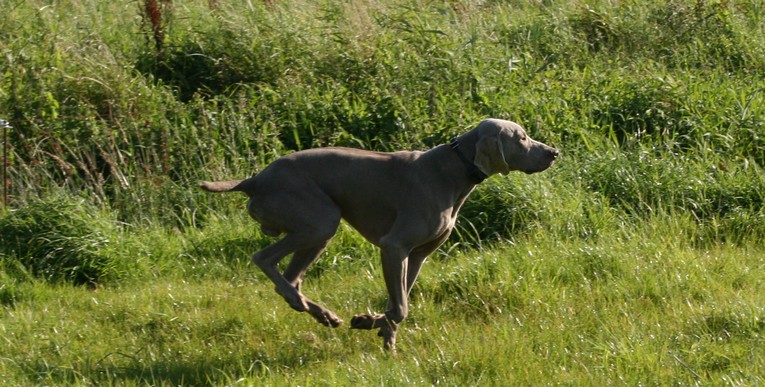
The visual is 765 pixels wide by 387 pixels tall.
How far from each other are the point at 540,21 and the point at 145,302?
5.25 meters

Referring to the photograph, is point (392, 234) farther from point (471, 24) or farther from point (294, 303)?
point (471, 24)

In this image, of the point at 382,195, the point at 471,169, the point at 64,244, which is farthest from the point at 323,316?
the point at 64,244

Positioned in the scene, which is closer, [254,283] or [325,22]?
[254,283]

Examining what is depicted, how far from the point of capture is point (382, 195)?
6.12 meters

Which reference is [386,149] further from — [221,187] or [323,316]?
[323,316]

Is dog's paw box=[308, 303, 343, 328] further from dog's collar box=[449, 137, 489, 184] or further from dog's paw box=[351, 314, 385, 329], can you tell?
dog's collar box=[449, 137, 489, 184]

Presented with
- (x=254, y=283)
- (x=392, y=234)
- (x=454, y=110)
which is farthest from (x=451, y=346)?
(x=454, y=110)

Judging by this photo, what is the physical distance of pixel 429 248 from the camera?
6.32m

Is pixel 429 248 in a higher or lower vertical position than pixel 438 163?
lower

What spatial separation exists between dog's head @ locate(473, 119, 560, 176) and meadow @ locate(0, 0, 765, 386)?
738 mm

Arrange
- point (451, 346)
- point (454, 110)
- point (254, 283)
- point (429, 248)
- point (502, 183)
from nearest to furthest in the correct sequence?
point (451, 346) < point (429, 248) < point (254, 283) < point (502, 183) < point (454, 110)

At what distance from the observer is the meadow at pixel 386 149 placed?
5844mm

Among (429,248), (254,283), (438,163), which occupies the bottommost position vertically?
(254,283)

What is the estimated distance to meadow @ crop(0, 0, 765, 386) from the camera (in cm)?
584
